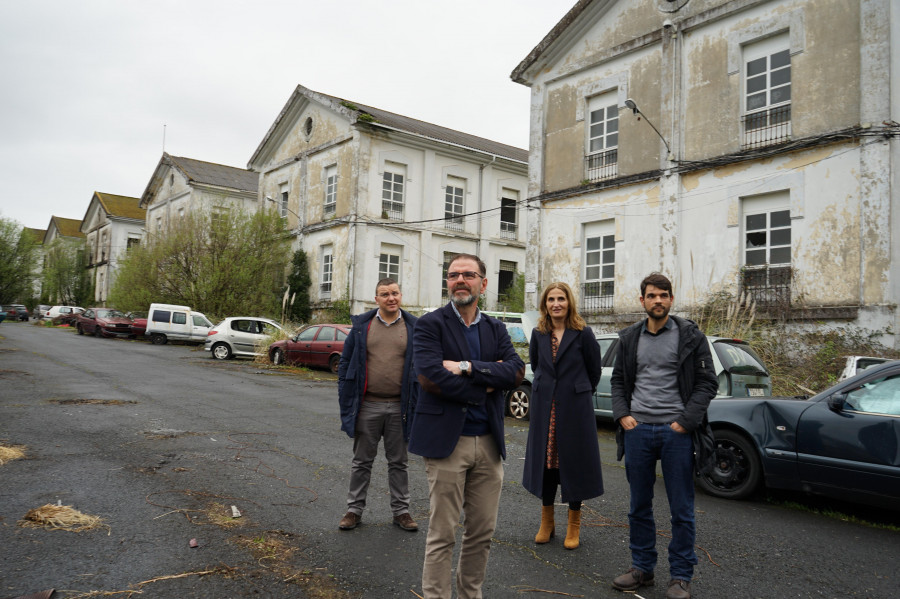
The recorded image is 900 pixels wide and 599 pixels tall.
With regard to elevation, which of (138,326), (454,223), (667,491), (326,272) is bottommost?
(667,491)

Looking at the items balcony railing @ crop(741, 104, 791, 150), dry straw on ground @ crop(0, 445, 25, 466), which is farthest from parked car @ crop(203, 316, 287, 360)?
balcony railing @ crop(741, 104, 791, 150)

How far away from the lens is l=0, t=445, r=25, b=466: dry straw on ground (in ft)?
21.5

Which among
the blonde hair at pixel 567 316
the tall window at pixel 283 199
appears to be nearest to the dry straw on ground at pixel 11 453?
the blonde hair at pixel 567 316

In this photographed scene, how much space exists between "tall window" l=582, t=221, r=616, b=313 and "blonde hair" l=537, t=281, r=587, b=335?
13.3 metres

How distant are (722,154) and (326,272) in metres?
18.6

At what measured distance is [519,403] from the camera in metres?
11.0

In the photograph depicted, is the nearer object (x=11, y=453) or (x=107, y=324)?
(x=11, y=453)

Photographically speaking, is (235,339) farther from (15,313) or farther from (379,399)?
(15,313)

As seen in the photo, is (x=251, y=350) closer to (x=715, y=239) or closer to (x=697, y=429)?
(x=715, y=239)

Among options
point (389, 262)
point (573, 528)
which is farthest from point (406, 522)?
point (389, 262)

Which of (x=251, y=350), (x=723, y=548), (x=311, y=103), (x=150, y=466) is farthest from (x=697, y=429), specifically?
(x=311, y=103)

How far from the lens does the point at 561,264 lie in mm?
19141

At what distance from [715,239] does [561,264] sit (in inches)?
186

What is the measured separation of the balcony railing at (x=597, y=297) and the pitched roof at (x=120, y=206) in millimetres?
49094
